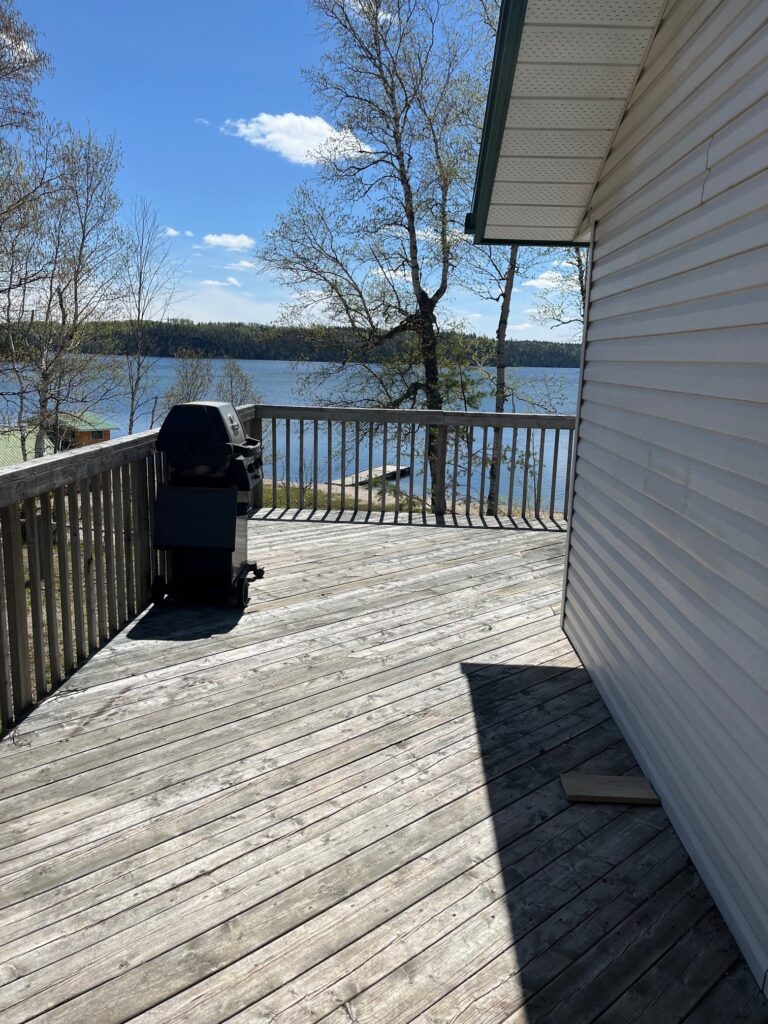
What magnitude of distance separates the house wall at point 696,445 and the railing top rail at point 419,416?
282cm

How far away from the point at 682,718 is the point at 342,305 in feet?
39.2

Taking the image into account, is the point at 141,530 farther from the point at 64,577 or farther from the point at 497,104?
the point at 497,104

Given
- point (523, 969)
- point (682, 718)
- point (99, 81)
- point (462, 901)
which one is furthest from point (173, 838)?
point (99, 81)

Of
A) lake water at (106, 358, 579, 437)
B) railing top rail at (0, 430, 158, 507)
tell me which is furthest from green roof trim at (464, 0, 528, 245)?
lake water at (106, 358, 579, 437)

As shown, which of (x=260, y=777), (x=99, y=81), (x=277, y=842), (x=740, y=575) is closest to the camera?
(x=740, y=575)

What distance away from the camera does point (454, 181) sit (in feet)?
40.0

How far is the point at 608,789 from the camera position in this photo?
2.37m

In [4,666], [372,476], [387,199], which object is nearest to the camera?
[4,666]

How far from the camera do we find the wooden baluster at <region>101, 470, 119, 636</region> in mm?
3406

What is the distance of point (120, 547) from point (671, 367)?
2685 millimetres

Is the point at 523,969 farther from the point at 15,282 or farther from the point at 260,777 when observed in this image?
the point at 15,282

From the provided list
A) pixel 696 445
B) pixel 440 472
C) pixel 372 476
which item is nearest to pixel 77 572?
pixel 696 445

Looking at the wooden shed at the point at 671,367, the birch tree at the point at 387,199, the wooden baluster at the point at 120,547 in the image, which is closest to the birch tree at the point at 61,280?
the birch tree at the point at 387,199

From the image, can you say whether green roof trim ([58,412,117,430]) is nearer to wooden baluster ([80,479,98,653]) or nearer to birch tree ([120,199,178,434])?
birch tree ([120,199,178,434])
